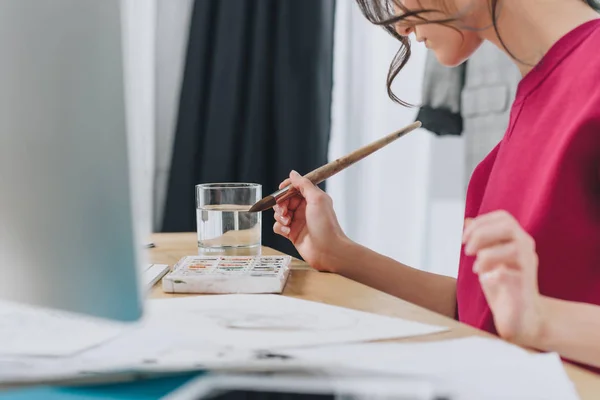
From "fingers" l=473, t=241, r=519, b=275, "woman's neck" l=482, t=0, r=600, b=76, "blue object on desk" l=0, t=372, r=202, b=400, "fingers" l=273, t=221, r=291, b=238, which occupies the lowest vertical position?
"fingers" l=273, t=221, r=291, b=238

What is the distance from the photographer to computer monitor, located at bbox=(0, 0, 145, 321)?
309mm

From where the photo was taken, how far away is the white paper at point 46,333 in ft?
1.23

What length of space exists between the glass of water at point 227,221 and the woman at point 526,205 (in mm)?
44

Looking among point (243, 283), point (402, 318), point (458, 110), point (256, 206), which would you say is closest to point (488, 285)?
point (402, 318)

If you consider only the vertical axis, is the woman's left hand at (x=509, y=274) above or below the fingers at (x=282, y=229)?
above

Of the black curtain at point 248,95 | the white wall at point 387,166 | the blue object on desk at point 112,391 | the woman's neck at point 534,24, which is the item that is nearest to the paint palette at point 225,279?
the blue object on desk at point 112,391

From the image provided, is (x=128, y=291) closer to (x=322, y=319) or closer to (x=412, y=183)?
(x=322, y=319)

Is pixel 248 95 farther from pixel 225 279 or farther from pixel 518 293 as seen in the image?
pixel 518 293

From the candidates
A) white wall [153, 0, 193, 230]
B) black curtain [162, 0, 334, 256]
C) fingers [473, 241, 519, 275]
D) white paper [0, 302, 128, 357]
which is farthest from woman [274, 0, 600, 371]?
white wall [153, 0, 193, 230]

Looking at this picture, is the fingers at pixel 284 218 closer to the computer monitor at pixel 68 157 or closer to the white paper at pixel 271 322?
the white paper at pixel 271 322

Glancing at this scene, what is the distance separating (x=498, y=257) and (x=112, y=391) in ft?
0.86

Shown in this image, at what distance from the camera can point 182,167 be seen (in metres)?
1.62

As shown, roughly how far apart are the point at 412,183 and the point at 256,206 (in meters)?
1.06

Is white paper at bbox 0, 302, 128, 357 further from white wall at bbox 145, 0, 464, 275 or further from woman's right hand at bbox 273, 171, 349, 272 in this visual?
white wall at bbox 145, 0, 464, 275
